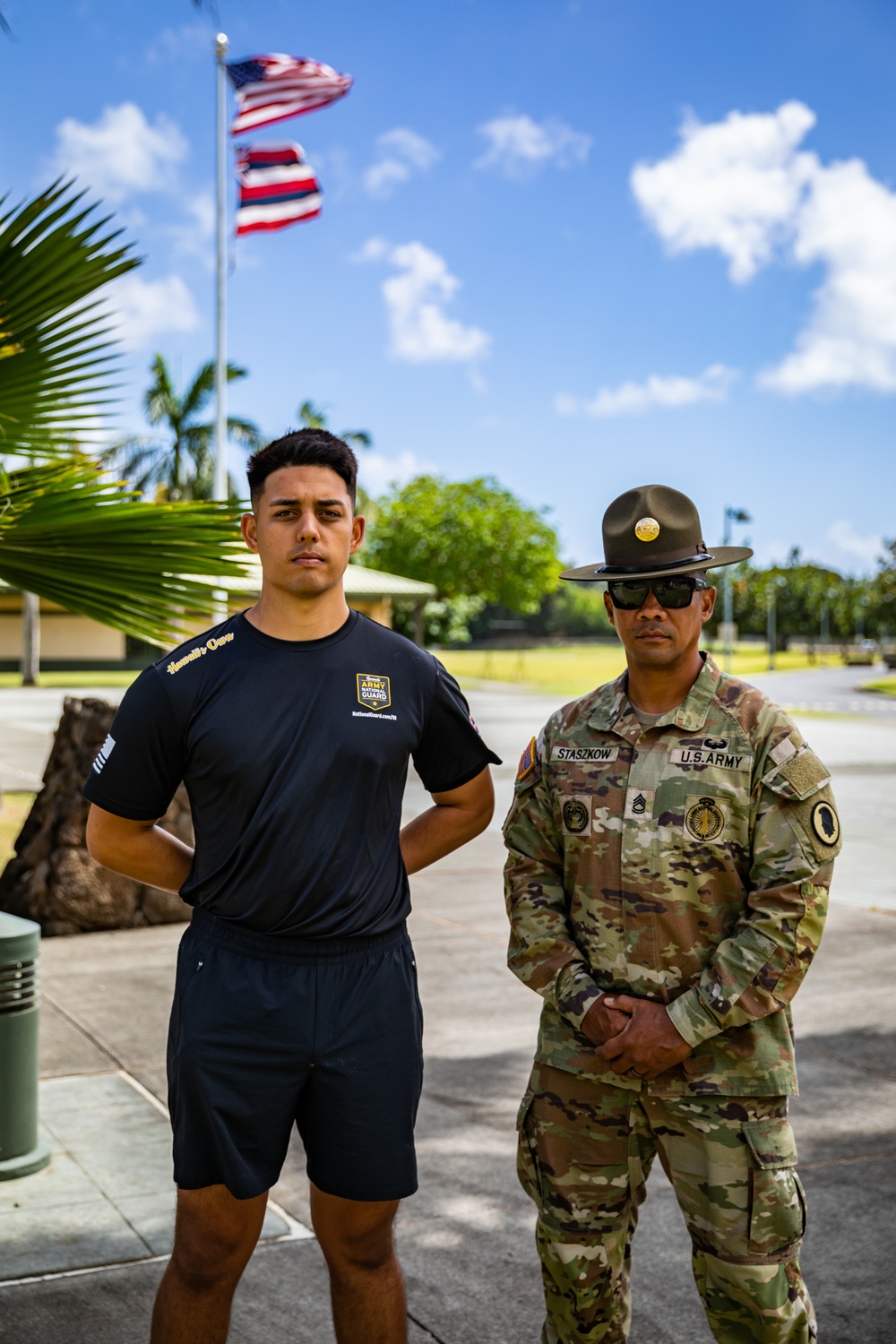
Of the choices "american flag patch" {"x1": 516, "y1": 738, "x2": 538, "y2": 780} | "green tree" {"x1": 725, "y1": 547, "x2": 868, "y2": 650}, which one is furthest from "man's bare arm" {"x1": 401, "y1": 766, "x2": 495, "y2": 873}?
"green tree" {"x1": 725, "y1": 547, "x2": 868, "y2": 650}

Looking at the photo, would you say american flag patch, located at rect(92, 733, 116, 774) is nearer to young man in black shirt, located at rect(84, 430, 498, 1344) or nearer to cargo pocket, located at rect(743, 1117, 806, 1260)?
young man in black shirt, located at rect(84, 430, 498, 1344)

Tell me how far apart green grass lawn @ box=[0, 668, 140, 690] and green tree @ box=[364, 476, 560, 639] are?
37.5 ft

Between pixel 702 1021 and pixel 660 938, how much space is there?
0.18 metres

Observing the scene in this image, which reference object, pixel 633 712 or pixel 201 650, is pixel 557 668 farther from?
pixel 201 650

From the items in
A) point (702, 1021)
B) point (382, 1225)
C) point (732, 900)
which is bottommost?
point (382, 1225)

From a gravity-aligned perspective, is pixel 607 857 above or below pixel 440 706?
below

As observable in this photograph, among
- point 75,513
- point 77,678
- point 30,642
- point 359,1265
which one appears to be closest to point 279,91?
point 75,513

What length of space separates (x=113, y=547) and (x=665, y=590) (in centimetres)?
257

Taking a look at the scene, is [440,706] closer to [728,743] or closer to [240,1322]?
[728,743]

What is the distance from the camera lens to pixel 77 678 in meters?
46.2

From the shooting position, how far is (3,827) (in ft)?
35.6

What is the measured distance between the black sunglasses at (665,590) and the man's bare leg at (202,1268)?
137cm

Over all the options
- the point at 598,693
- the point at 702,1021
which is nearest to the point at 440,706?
the point at 598,693

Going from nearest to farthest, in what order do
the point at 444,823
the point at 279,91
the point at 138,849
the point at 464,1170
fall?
the point at 138,849 → the point at 444,823 → the point at 464,1170 → the point at 279,91
